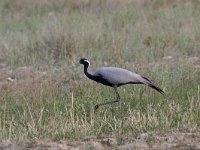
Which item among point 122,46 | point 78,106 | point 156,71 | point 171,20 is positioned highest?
point 171,20

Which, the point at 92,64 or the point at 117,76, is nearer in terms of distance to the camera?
the point at 117,76

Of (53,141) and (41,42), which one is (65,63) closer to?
(41,42)

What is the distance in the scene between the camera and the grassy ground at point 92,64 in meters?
7.46

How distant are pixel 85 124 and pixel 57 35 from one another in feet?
18.2

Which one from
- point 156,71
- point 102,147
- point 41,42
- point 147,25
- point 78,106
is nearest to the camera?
point 102,147

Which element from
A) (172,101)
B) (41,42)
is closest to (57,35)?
(41,42)

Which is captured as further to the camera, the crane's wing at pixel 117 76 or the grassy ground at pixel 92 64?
the crane's wing at pixel 117 76

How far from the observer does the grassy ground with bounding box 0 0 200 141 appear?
24.5 ft

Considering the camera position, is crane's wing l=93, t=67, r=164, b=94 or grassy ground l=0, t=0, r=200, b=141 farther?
crane's wing l=93, t=67, r=164, b=94

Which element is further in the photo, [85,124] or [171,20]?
[171,20]

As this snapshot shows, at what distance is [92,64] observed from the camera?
12.1m

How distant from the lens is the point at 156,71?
10.7 meters

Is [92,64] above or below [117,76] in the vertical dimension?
above

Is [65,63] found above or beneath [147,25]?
beneath
